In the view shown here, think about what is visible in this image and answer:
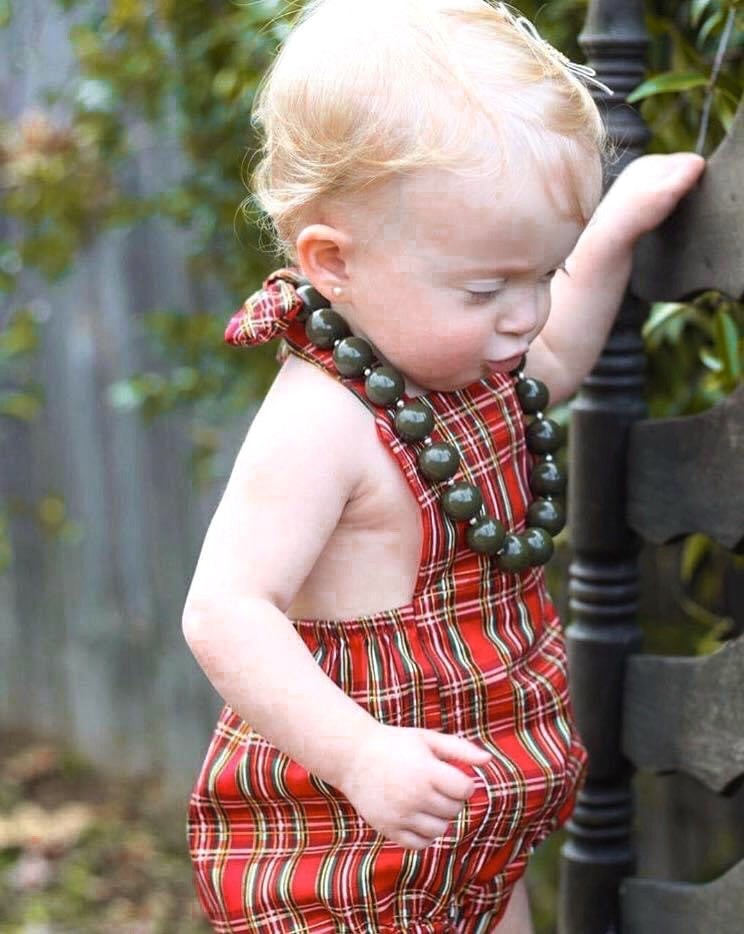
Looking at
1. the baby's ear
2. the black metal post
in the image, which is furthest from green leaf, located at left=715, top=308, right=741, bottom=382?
the baby's ear

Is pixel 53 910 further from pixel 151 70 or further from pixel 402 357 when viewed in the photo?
pixel 402 357

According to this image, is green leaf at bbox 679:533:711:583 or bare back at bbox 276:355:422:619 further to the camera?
green leaf at bbox 679:533:711:583

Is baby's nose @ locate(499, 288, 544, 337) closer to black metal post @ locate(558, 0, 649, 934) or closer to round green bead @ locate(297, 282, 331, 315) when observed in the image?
round green bead @ locate(297, 282, 331, 315)

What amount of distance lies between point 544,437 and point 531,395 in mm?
44

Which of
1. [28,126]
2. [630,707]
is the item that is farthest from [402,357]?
[28,126]

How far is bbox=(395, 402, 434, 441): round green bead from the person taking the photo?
1.34 m

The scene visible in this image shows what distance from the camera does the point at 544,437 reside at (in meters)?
1.48

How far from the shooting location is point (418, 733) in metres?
1.26

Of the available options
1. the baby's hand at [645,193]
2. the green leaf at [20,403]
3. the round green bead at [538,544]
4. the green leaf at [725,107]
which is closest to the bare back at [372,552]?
the round green bead at [538,544]

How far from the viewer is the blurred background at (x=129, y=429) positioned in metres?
2.54

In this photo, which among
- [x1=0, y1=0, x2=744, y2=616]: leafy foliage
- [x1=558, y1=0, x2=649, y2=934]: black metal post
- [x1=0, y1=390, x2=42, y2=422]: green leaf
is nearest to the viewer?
[x1=558, y1=0, x2=649, y2=934]: black metal post

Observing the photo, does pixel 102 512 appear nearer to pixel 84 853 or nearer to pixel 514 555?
pixel 84 853

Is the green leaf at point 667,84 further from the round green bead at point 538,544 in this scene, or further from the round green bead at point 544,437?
the round green bead at point 538,544

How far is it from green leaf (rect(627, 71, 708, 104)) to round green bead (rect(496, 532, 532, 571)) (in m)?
0.49
